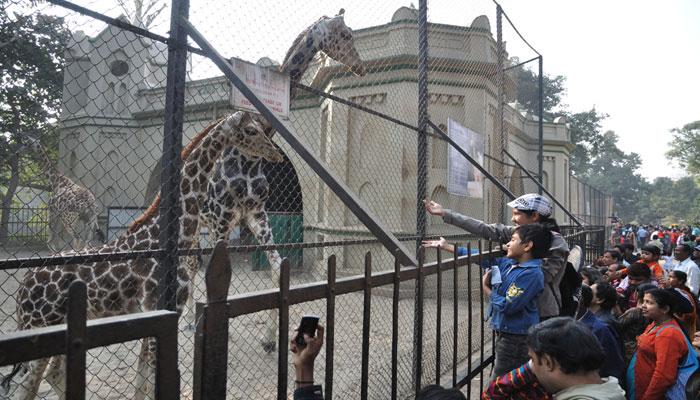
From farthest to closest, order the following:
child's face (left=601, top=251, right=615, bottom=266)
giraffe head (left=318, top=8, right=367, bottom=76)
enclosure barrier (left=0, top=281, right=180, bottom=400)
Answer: child's face (left=601, top=251, right=615, bottom=266), giraffe head (left=318, top=8, right=367, bottom=76), enclosure barrier (left=0, top=281, right=180, bottom=400)

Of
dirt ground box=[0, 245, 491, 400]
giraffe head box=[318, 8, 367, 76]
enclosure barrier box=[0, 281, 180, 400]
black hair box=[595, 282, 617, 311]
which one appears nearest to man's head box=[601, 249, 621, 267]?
dirt ground box=[0, 245, 491, 400]

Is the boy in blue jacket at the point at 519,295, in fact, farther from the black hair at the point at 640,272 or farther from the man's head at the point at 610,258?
the man's head at the point at 610,258

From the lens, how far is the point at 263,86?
8.32ft

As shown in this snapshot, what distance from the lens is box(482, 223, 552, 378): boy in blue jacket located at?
2.55m

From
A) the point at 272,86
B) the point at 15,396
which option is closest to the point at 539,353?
the point at 272,86

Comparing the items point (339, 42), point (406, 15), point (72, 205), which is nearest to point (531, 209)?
point (339, 42)

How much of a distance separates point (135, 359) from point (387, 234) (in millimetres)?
4388

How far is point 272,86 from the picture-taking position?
2621 mm

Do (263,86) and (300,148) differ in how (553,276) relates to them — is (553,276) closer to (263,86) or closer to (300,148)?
(300,148)

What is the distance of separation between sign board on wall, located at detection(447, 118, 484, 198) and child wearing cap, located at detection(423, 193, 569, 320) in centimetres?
131

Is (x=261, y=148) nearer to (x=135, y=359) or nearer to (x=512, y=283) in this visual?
(x=512, y=283)

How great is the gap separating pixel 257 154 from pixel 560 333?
3.20 m

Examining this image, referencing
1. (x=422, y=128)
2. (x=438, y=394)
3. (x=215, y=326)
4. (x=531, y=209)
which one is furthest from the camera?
(x=422, y=128)

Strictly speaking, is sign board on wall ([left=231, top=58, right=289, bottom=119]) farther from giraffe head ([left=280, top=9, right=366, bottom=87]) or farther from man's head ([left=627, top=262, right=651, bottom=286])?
man's head ([left=627, top=262, right=651, bottom=286])
